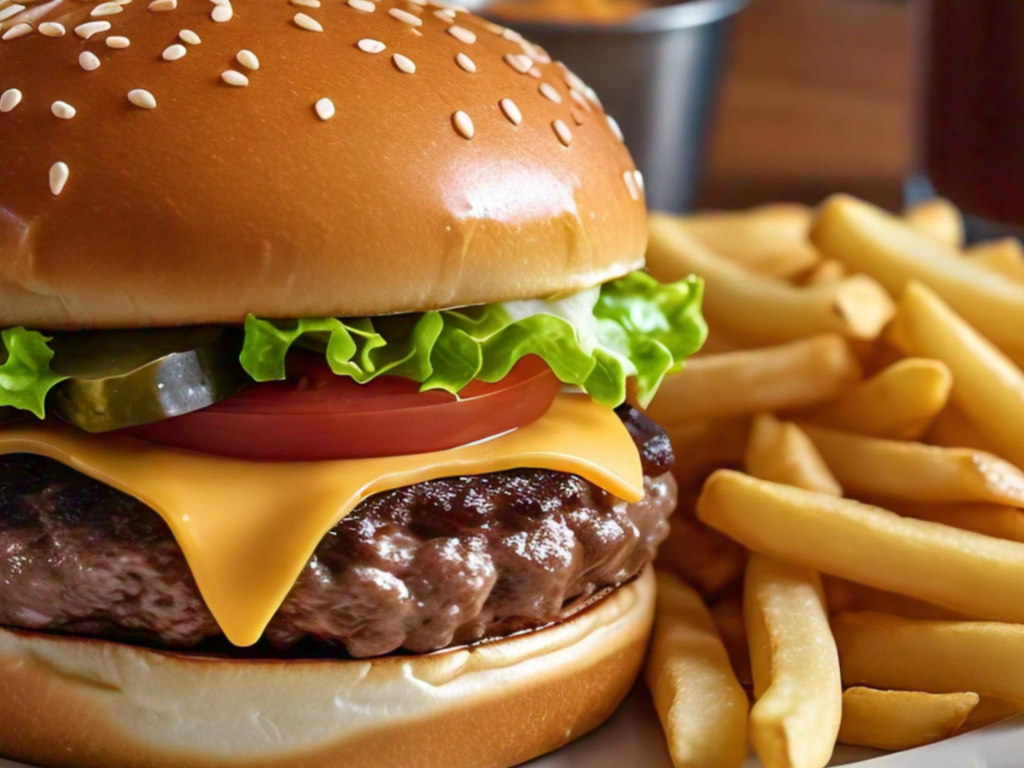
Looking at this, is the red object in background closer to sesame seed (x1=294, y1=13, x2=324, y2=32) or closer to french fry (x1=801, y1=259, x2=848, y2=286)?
french fry (x1=801, y1=259, x2=848, y2=286)

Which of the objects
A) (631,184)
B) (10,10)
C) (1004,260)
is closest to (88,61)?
(10,10)

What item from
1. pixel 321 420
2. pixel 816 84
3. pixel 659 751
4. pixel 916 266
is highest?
pixel 321 420

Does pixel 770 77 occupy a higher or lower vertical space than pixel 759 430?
lower

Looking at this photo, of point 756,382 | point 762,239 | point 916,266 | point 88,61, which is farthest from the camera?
point 762,239

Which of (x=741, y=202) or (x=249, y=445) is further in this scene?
(x=741, y=202)

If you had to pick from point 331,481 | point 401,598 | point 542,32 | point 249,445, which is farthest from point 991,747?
point 542,32

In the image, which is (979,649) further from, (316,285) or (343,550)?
(316,285)

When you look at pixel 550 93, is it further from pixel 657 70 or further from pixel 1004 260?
pixel 657 70

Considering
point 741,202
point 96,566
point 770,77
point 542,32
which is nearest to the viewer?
point 96,566
